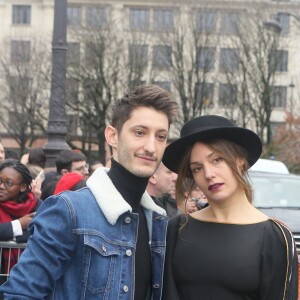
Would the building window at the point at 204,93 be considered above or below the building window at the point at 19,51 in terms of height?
below

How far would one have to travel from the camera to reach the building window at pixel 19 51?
3683 centimetres

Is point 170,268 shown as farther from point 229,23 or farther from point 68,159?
point 229,23

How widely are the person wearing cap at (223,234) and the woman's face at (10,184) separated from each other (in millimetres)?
2401

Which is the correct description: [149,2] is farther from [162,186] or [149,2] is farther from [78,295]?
[78,295]

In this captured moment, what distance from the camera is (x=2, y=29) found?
51781 millimetres

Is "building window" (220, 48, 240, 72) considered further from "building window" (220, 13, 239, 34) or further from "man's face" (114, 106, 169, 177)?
"man's face" (114, 106, 169, 177)

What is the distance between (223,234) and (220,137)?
0.46 m

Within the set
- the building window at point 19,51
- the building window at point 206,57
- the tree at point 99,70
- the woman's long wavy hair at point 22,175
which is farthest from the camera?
the building window at point 206,57

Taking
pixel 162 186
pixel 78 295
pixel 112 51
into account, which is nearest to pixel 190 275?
pixel 78 295

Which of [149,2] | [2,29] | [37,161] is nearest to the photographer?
[37,161]

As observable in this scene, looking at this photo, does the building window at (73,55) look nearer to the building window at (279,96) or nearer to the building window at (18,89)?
the building window at (18,89)

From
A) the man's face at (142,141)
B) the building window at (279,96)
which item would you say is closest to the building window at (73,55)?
the building window at (279,96)

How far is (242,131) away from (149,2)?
146ft

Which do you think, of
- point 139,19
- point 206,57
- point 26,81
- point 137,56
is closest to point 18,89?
point 26,81
